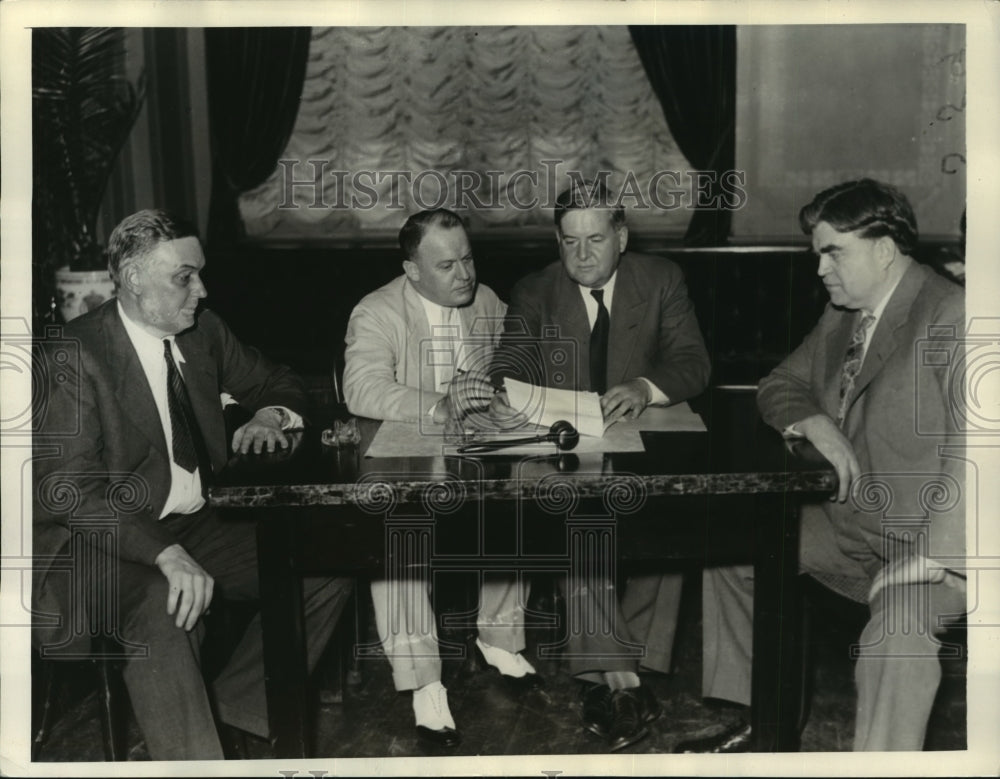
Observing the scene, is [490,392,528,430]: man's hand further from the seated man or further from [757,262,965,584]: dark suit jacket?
[757,262,965,584]: dark suit jacket

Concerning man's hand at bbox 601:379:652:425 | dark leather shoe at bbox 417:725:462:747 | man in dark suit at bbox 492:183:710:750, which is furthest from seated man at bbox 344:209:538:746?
man's hand at bbox 601:379:652:425

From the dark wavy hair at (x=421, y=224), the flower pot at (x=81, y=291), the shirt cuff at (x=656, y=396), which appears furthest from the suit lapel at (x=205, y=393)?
the shirt cuff at (x=656, y=396)

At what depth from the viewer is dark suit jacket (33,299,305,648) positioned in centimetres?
271

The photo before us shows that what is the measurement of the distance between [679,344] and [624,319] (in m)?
0.17

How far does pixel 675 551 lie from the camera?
2523 millimetres

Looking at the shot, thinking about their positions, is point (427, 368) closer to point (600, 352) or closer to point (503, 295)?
point (503, 295)

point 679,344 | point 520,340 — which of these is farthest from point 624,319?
point 520,340

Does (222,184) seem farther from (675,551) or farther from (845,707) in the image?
(845,707)

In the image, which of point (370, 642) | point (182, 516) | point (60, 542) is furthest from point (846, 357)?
point (60, 542)

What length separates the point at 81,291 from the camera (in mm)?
2822

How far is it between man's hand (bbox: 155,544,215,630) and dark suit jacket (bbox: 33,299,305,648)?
0.42 feet

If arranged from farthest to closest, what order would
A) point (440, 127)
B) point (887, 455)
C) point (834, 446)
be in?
point (440, 127), point (887, 455), point (834, 446)

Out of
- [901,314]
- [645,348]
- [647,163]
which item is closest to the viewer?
[901,314]

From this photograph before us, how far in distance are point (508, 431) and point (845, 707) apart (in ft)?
3.99
